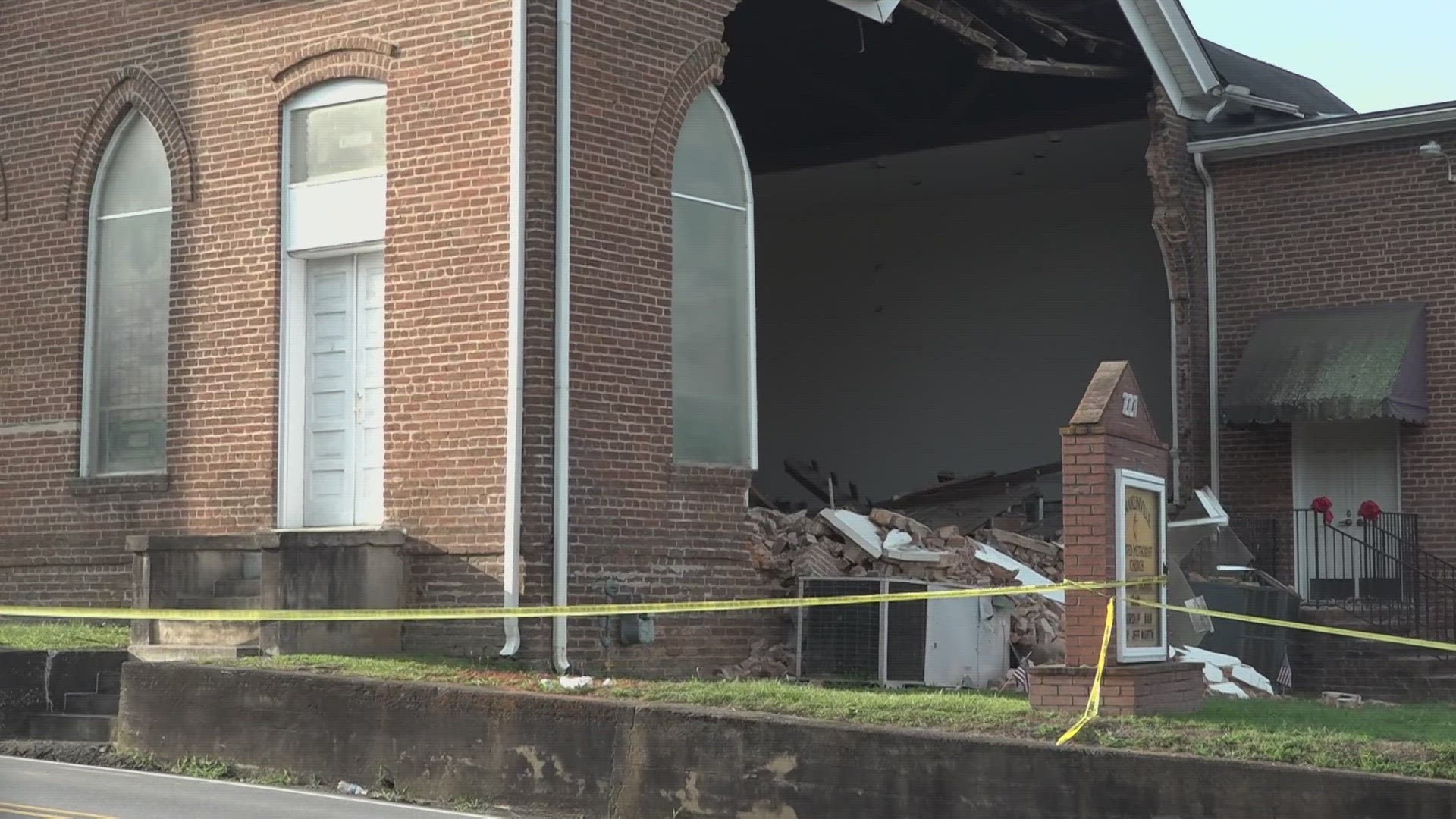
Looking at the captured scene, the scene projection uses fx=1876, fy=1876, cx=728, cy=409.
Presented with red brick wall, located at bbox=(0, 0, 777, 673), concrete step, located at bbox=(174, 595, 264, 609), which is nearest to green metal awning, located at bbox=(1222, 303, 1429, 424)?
red brick wall, located at bbox=(0, 0, 777, 673)

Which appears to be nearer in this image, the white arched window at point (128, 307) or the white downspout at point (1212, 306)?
the white arched window at point (128, 307)

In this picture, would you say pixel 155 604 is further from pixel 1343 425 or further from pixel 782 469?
pixel 782 469

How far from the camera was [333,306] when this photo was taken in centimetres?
1623

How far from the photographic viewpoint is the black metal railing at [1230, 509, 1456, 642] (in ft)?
67.1

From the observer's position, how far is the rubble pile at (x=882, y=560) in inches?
648

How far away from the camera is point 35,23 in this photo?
1812cm

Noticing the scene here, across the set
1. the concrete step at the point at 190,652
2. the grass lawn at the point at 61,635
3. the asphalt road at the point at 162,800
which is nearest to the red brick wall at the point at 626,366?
the concrete step at the point at 190,652

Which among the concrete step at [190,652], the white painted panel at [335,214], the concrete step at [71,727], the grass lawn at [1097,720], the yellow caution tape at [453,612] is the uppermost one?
the white painted panel at [335,214]

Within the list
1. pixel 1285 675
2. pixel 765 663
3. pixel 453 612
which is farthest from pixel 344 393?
pixel 1285 675

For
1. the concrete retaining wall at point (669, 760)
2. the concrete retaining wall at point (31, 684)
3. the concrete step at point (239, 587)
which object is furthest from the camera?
the concrete step at point (239, 587)

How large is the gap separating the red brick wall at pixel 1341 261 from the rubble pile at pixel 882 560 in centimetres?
579

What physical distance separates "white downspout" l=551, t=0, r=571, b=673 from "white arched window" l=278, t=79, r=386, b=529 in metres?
1.75

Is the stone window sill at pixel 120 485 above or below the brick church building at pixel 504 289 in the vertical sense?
below

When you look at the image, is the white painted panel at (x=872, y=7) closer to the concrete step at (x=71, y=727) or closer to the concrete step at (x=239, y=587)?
the concrete step at (x=239, y=587)
